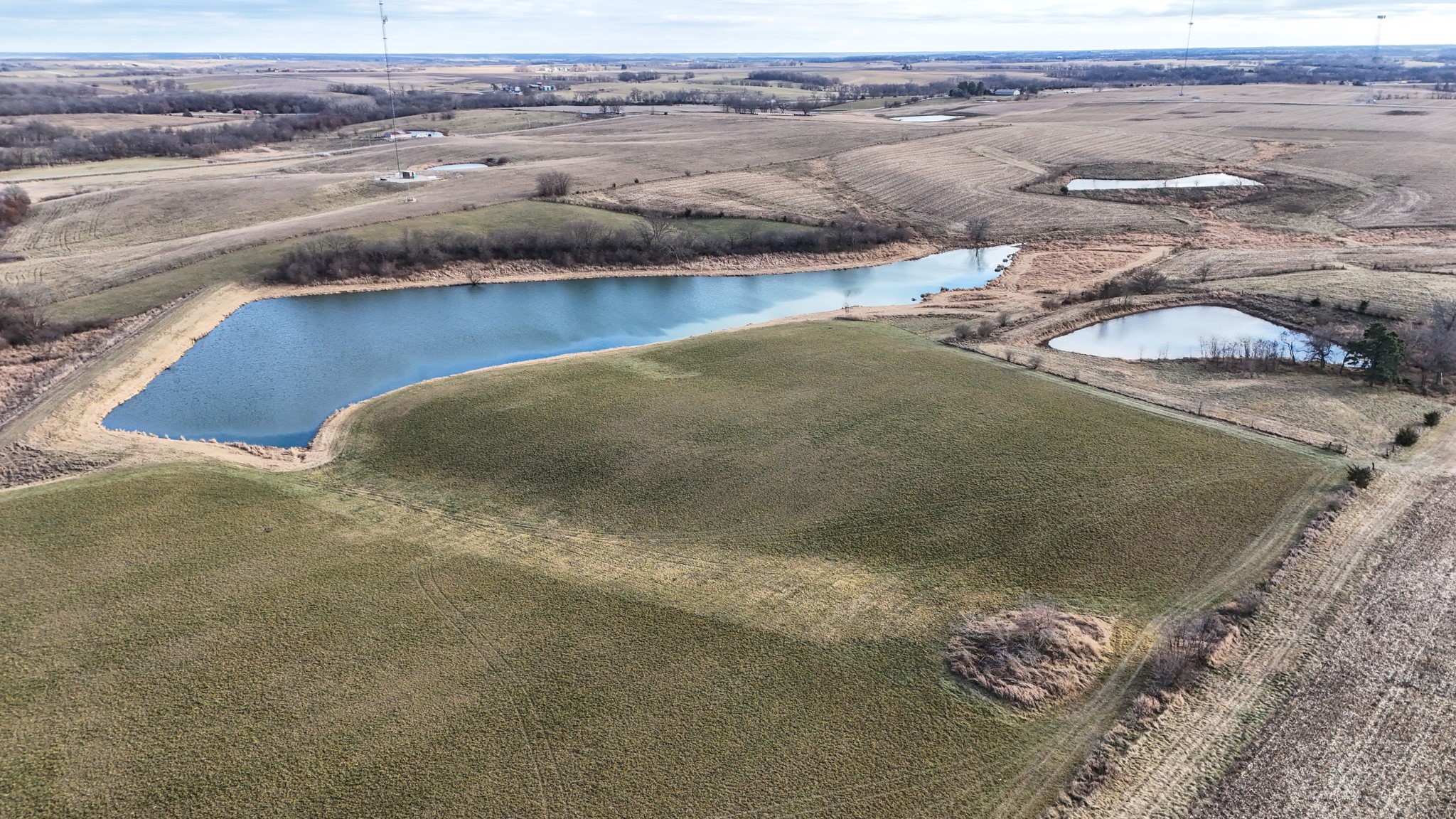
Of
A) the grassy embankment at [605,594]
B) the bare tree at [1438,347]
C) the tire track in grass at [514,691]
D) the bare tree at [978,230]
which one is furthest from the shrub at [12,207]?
the bare tree at [1438,347]

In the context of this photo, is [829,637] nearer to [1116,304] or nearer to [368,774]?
[368,774]

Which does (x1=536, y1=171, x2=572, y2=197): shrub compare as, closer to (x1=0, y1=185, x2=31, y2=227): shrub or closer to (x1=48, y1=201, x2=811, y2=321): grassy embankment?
(x1=48, y1=201, x2=811, y2=321): grassy embankment

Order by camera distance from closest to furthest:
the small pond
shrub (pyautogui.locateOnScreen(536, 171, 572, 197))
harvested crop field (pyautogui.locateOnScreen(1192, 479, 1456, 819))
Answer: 1. harvested crop field (pyautogui.locateOnScreen(1192, 479, 1456, 819))
2. the small pond
3. shrub (pyautogui.locateOnScreen(536, 171, 572, 197))

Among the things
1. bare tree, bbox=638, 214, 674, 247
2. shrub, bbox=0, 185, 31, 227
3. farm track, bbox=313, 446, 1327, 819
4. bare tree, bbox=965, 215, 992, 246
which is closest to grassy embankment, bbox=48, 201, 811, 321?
bare tree, bbox=638, 214, 674, 247

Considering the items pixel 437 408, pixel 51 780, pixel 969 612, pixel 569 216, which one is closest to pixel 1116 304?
pixel 969 612

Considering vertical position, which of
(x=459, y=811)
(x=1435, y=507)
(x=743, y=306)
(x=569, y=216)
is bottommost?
(x=459, y=811)

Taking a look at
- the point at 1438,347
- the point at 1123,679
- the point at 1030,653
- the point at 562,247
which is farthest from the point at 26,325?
the point at 1438,347
